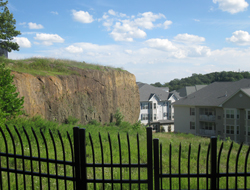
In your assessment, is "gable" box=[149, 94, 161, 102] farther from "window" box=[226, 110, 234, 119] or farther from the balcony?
"window" box=[226, 110, 234, 119]

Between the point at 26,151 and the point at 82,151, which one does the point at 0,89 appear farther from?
the point at 82,151

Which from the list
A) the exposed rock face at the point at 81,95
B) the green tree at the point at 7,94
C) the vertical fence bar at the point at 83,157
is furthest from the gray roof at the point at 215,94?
the vertical fence bar at the point at 83,157

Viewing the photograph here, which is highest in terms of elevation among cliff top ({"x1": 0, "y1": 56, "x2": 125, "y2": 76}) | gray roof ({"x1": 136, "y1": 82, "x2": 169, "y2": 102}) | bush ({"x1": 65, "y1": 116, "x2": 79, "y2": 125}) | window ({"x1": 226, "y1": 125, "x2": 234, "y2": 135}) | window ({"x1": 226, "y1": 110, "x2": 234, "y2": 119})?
cliff top ({"x1": 0, "y1": 56, "x2": 125, "y2": 76})

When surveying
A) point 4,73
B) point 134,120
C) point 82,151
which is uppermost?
point 4,73

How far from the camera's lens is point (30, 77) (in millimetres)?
14047

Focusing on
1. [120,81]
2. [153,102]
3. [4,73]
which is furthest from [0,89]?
[153,102]

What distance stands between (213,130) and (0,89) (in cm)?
2860

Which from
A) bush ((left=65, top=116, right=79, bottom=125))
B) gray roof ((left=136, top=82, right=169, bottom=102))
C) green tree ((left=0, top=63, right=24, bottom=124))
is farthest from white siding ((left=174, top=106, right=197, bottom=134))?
green tree ((left=0, top=63, right=24, bottom=124))

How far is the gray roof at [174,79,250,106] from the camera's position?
30562 millimetres

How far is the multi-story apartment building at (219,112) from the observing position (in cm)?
2686

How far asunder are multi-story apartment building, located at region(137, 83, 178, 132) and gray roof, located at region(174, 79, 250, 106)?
380 inches

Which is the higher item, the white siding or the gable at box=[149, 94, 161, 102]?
the gable at box=[149, 94, 161, 102]

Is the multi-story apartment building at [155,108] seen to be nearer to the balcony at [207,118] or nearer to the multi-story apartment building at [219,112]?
the multi-story apartment building at [219,112]

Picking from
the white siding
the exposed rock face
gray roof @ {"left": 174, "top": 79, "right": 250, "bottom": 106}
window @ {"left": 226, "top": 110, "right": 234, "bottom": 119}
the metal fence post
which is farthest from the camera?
the white siding
